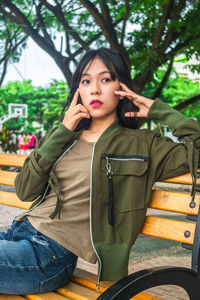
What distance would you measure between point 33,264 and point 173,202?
72 centimetres

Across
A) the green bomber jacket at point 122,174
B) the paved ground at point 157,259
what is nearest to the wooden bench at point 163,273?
the green bomber jacket at point 122,174

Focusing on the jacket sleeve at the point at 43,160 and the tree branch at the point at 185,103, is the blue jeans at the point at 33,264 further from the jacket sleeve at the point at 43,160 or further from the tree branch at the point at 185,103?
the tree branch at the point at 185,103

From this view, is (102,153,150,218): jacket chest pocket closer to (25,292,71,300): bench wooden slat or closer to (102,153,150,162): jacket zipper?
(102,153,150,162): jacket zipper

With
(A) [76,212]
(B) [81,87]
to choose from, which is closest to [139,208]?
(A) [76,212]

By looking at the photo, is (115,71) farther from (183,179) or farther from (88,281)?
(88,281)

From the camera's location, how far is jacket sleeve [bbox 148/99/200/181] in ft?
6.11

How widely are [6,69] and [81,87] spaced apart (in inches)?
366

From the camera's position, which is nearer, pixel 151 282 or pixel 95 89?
pixel 151 282

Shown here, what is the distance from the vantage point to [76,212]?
203cm

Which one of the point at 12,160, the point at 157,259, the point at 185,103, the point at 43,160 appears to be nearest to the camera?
the point at 43,160

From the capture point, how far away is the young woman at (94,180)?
75.5 inches

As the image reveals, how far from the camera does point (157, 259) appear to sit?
4.33m

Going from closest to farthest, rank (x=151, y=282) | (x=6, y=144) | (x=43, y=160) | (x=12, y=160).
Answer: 1. (x=151, y=282)
2. (x=43, y=160)
3. (x=12, y=160)
4. (x=6, y=144)

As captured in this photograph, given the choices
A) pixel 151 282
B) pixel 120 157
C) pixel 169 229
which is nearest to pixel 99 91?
pixel 120 157
